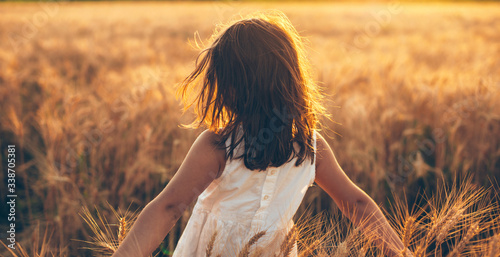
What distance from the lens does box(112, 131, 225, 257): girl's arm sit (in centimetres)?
90

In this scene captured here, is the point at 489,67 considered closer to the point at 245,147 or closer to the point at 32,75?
the point at 245,147

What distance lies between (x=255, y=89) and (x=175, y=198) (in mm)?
345

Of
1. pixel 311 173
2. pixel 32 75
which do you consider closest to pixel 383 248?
pixel 311 173

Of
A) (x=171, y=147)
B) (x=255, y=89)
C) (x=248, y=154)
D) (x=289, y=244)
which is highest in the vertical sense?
(x=255, y=89)

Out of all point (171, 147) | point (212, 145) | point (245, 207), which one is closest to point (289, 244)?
point (245, 207)

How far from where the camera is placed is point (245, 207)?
104cm

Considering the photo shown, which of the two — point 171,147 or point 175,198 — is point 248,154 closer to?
point 175,198

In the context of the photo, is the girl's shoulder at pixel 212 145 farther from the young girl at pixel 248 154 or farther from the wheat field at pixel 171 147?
the wheat field at pixel 171 147

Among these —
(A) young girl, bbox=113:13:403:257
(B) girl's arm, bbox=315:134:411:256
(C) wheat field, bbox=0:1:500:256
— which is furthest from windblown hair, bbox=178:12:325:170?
(C) wheat field, bbox=0:1:500:256

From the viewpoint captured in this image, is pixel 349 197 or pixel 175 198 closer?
pixel 175 198

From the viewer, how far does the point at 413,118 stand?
2.69 metres

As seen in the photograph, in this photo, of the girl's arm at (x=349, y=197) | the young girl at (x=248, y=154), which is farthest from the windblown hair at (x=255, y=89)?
the girl's arm at (x=349, y=197)

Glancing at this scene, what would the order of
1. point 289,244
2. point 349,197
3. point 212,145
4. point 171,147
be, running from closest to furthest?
point 289,244 → point 212,145 → point 349,197 → point 171,147

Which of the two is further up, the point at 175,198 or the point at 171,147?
the point at 175,198
